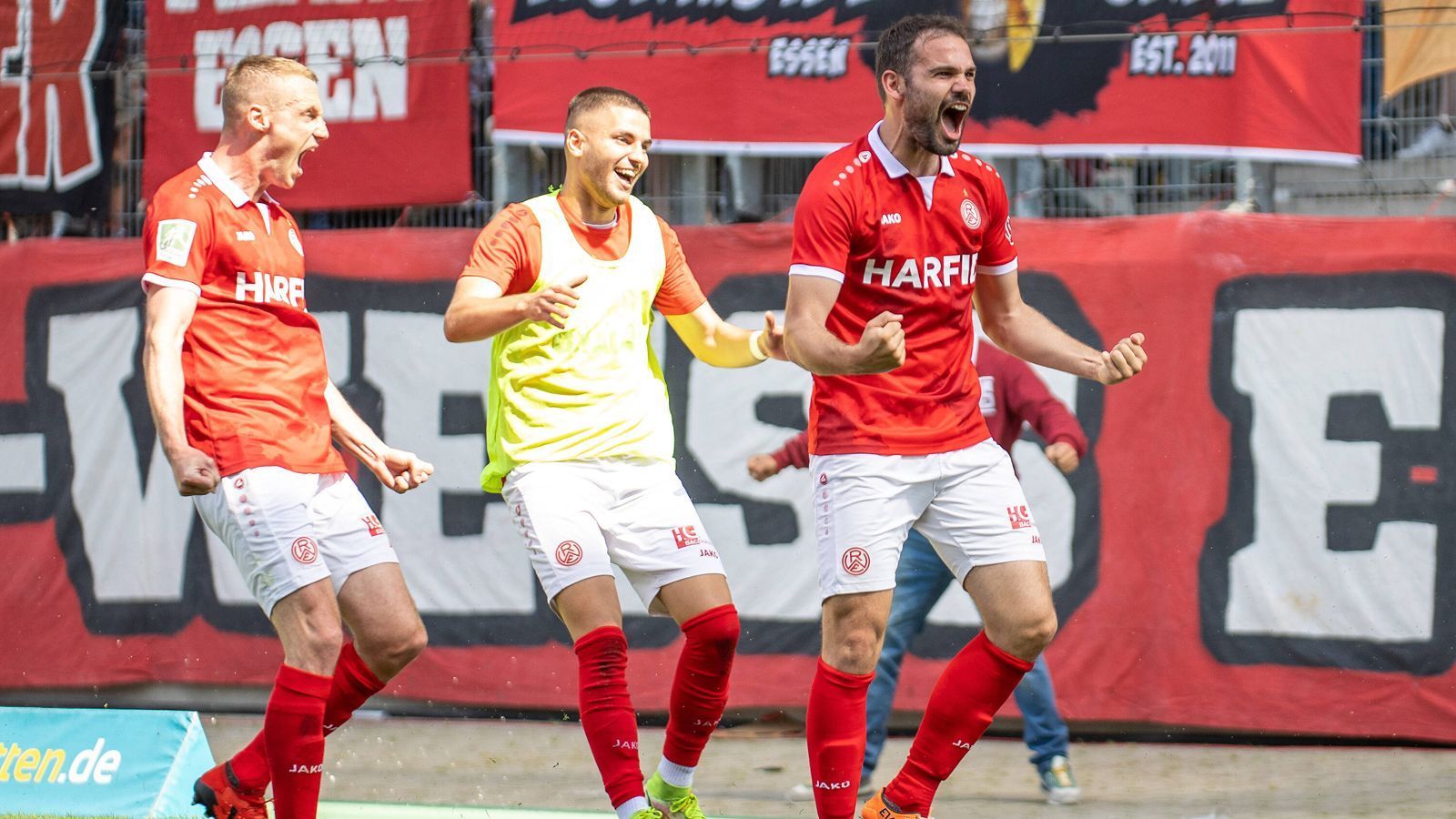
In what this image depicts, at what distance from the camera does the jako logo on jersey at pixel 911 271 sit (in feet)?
15.7

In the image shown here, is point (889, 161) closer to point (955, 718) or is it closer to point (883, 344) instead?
point (883, 344)

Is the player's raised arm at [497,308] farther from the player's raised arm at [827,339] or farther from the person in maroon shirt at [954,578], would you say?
the person in maroon shirt at [954,578]

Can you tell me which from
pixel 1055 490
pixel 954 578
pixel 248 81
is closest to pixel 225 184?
pixel 248 81

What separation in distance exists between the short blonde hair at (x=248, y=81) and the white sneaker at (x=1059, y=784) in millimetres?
3729

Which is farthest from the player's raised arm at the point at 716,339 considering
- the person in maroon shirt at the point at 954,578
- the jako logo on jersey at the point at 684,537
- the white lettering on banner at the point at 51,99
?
the white lettering on banner at the point at 51,99

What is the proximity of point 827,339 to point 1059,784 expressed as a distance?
109 inches

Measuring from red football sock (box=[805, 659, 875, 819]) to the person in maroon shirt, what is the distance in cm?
164

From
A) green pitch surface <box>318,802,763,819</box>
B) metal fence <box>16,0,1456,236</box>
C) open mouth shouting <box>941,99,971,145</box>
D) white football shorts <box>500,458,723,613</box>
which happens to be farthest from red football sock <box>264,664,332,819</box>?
metal fence <box>16,0,1456,236</box>

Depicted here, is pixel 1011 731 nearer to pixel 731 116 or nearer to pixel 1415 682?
pixel 1415 682

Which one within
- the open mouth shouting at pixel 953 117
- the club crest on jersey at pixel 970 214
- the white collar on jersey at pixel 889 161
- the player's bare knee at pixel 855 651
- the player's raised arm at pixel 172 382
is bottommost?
the player's bare knee at pixel 855 651

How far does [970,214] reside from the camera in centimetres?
486

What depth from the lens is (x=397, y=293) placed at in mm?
8672

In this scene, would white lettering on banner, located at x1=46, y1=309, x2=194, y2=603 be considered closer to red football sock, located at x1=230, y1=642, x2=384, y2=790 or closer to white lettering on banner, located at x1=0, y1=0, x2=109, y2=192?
white lettering on banner, located at x1=0, y1=0, x2=109, y2=192

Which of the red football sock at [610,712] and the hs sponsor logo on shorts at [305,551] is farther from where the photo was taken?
the red football sock at [610,712]
